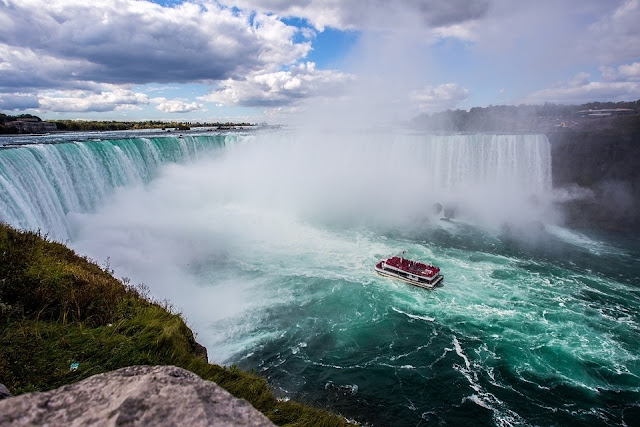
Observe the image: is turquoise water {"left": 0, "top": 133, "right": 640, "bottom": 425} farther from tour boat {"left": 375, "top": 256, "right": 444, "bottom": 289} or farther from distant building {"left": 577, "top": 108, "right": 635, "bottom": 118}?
distant building {"left": 577, "top": 108, "right": 635, "bottom": 118}

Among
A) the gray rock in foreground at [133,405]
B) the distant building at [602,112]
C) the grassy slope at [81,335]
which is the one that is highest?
the distant building at [602,112]

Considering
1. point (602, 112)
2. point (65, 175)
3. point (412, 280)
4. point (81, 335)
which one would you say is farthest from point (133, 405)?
point (602, 112)

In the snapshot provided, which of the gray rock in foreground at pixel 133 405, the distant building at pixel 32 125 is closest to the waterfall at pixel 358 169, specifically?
the distant building at pixel 32 125

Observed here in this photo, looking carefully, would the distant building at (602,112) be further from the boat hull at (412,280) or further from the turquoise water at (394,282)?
the boat hull at (412,280)

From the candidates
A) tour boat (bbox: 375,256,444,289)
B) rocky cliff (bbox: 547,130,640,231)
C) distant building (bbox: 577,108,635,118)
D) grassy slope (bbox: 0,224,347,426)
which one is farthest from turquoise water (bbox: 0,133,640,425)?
distant building (bbox: 577,108,635,118)

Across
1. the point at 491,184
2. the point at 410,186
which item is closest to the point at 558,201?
the point at 491,184

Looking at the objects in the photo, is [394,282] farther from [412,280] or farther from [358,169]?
[358,169]

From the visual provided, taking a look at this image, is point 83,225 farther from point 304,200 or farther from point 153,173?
point 304,200
